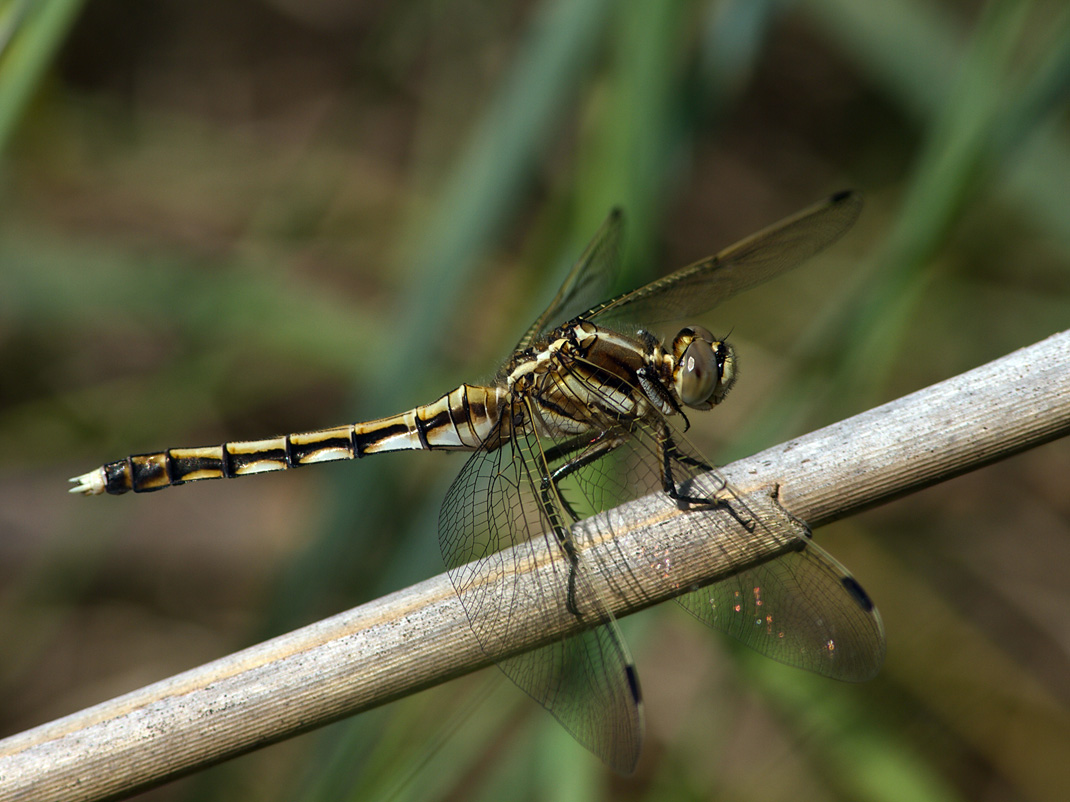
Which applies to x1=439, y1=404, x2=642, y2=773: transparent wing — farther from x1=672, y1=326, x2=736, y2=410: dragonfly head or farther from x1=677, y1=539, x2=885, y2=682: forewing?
x1=672, y1=326, x2=736, y2=410: dragonfly head

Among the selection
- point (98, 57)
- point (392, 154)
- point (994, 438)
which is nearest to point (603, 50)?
point (392, 154)

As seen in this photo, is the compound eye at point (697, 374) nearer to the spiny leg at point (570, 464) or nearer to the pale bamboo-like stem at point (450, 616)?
the spiny leg at point (570, 464)

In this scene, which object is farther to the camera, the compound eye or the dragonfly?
the compound eye

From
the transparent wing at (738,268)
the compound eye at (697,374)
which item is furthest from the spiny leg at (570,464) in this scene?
the transparent wing at (738,268)

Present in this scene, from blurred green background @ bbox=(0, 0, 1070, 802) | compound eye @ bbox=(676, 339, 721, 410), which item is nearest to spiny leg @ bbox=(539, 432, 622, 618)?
compound eye @ bbox=(676, 339, 721, 410)

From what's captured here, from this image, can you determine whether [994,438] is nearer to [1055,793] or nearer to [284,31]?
[1055,793]

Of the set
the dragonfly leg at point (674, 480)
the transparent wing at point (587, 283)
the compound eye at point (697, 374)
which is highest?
the transparent wing at point (587, 283)

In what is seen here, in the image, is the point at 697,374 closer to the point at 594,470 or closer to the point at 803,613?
the point at 594,470
